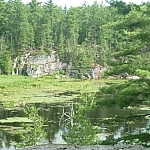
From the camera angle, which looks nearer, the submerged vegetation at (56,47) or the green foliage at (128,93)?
the green foliage at (128,93)

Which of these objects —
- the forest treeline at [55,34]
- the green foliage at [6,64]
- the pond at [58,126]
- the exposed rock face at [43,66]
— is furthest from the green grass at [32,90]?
the forest treeline at [55,34]

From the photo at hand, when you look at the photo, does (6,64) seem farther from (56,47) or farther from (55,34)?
(55,34)

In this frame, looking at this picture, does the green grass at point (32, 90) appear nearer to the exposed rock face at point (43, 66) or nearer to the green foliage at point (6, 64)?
the green foliage at point (6, 64)

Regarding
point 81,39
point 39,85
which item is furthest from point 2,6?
point 39,85

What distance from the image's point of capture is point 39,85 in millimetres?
79812

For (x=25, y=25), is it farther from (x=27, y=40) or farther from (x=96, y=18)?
(x=96, y=18)

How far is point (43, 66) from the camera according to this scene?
337 ft

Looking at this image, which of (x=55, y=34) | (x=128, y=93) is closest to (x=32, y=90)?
(x=55, y=34)

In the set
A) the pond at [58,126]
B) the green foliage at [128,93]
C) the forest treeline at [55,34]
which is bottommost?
the pond at [58,126]

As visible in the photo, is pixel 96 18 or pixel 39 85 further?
pixel 96 18

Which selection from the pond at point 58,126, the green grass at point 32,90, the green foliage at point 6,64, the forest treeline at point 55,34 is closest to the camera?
the pond at point 58,126

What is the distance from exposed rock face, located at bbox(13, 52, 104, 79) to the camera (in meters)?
99.1

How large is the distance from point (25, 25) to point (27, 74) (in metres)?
16.4

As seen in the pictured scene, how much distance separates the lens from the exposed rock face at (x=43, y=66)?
325 feet
